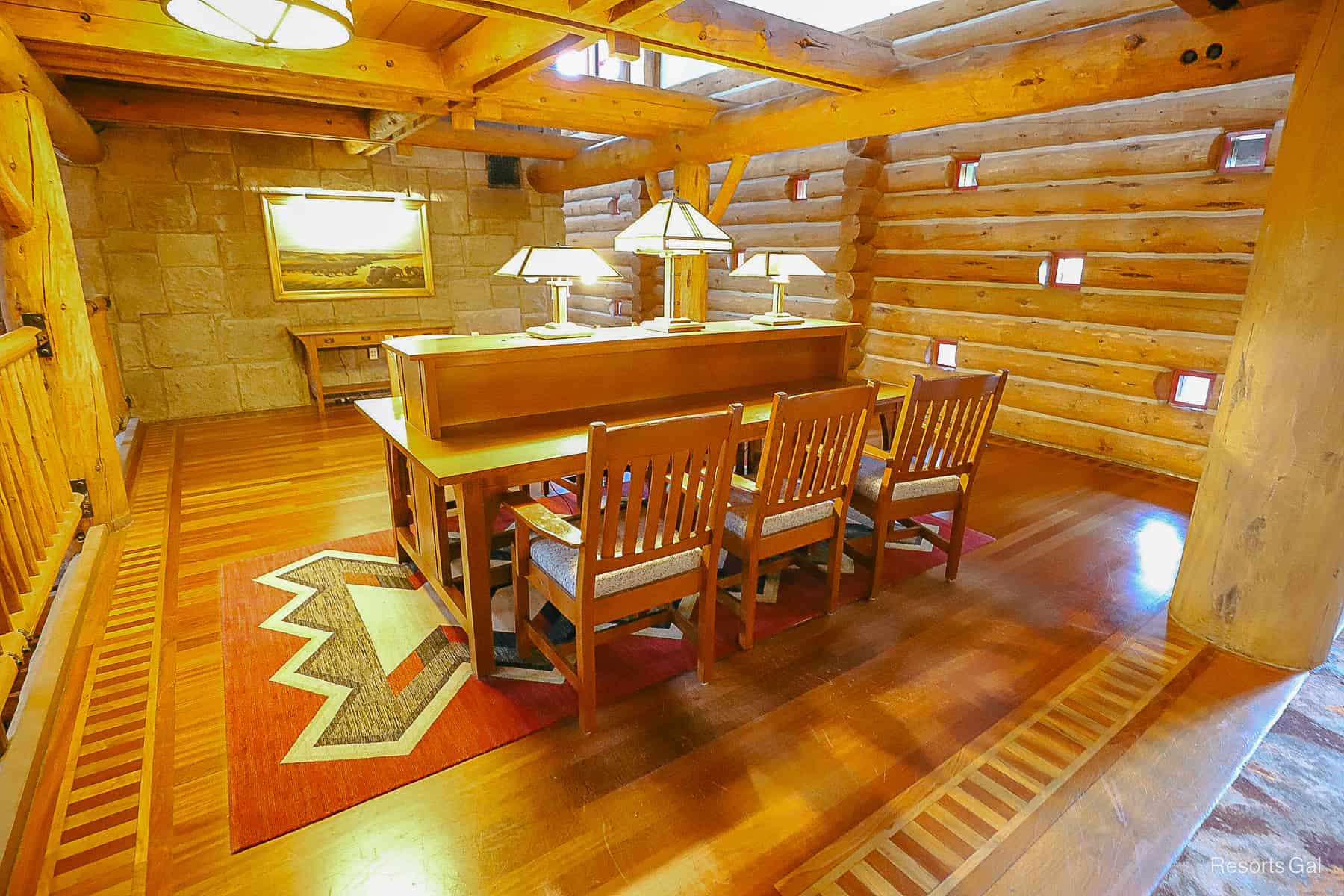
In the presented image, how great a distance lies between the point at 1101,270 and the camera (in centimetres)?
460

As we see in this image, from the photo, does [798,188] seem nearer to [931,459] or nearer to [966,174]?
[966,174]

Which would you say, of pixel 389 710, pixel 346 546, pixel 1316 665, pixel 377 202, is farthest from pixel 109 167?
pixel 1316 665

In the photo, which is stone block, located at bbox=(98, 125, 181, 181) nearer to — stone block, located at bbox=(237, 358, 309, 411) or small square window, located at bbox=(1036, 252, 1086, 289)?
stone block, located at bbox=(237, 358, 309, 411)

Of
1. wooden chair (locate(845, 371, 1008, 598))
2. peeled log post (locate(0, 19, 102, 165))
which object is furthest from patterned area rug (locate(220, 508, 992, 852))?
peeled log post (locate(0, 19, 102, 165))

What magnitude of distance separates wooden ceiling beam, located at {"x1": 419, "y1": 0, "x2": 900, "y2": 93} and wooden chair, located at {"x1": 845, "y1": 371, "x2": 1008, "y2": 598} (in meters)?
1.96

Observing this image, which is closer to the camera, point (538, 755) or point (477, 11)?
point (538, 755)

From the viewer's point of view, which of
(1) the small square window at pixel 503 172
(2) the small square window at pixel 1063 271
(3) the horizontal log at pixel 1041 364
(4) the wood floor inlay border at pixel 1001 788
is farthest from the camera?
(1) the small square window at pixel 503 172

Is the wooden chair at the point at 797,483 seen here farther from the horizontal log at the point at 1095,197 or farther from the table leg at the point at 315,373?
the table leg at the point at 315,373

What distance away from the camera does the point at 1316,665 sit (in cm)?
244

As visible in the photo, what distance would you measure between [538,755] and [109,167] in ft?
19.5

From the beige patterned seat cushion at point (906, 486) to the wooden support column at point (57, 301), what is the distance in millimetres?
3713

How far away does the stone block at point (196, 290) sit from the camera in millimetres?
5574

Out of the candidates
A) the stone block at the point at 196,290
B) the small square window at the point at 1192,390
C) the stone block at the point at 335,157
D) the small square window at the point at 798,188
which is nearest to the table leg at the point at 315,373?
the stone block at the point at 196,290

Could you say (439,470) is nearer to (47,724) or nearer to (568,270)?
(568,270)
